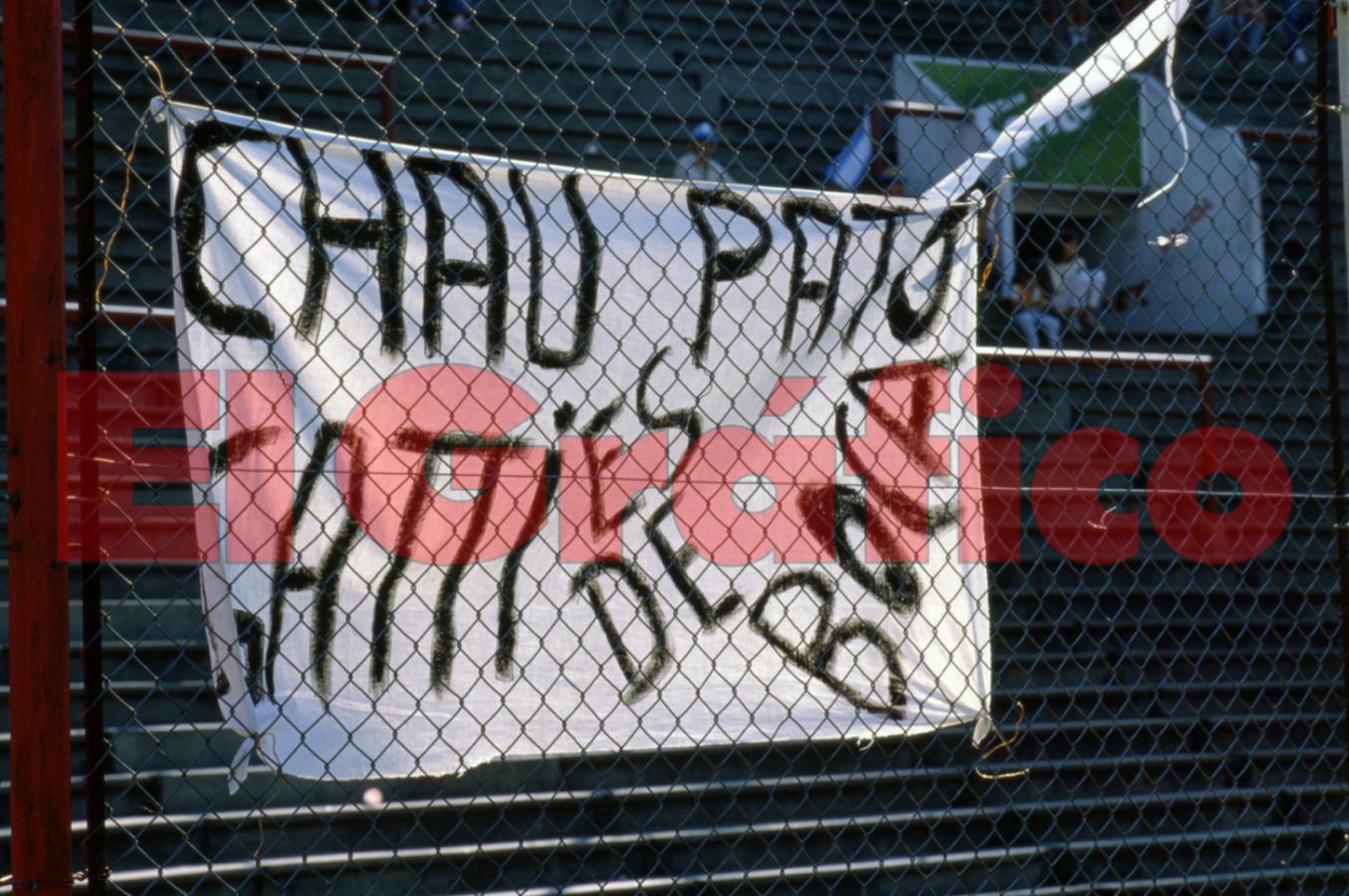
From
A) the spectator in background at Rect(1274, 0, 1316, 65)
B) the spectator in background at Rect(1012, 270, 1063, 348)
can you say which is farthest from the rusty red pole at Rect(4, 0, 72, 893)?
the spectator in background at Rect(1274, 0, 1316, 65)

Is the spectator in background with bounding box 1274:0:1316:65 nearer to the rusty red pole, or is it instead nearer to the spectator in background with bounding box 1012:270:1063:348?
the spectator in background with bounding box 1012:270:1063:348

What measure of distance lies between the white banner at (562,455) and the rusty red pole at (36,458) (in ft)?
1.21

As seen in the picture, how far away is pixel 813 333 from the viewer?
276cm

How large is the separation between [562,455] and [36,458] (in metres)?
0.92

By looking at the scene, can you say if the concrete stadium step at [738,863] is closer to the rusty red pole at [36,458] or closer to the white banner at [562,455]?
the white banner at [562,455]

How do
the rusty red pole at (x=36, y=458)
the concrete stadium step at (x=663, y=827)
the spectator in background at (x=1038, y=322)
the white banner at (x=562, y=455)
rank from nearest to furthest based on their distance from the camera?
the rusty red pole at (x=36, y=458) < the white banner at (x=562, y=455) < the concrete stadium step at (x=663, y=827) < the spectator in background at (x=1038, y=322)

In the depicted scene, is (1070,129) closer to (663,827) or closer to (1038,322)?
(1038,322)

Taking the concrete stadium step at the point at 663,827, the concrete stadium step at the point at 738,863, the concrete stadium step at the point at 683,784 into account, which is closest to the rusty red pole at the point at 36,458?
the concrete stadium step at the point at 683,784

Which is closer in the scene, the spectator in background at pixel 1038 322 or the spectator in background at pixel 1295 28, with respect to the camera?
the spectator in background at pixel 1038 322

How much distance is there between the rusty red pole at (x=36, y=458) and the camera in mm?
1927

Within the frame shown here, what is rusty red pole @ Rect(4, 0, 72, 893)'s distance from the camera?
1.93 m

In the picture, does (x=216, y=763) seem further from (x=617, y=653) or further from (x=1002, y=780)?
(x=1002, y=780)

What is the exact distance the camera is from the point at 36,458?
1949 mm

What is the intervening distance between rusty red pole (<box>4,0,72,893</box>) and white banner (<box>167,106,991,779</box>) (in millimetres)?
368
